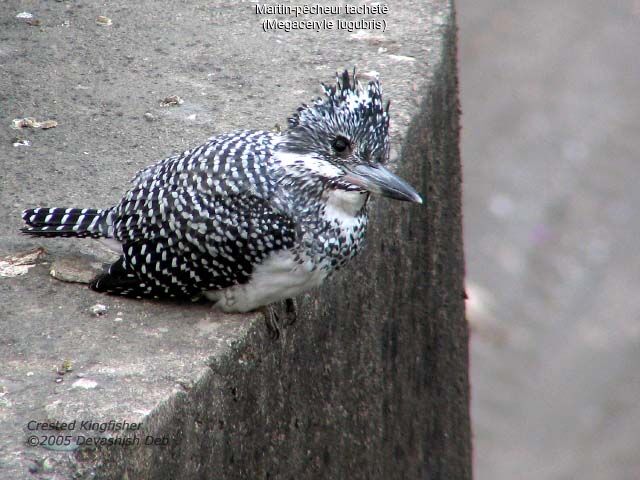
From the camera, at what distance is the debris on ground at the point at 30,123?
13.4 ft

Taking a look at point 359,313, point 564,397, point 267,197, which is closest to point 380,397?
point 359,313

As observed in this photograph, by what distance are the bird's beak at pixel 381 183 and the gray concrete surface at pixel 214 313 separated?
0.51 meters

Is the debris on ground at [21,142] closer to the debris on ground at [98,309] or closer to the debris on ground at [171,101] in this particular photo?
the debris on ground at [171,101]

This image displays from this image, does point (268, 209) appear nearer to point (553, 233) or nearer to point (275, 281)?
point (275, 281)

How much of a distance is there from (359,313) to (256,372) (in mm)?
882

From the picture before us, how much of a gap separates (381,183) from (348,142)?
0.47 ft

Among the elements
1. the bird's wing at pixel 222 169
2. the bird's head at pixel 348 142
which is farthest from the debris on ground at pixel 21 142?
the bird's head at pixel 348 142

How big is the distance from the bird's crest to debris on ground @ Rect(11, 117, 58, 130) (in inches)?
56.4

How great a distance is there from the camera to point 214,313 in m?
3.13

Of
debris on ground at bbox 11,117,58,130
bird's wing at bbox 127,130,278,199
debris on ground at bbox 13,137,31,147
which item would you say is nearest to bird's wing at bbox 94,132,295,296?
bird's wing at bbox 127,130,278,199

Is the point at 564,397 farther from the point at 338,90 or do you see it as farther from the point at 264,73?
the point at 338,90

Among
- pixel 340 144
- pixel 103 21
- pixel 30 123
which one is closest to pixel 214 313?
pixel 340 144

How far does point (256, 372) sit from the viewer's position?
3.10m

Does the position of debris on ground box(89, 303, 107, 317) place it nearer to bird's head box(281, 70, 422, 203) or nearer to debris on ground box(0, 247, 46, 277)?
debris on ground box(0, 247, 46, 277)
